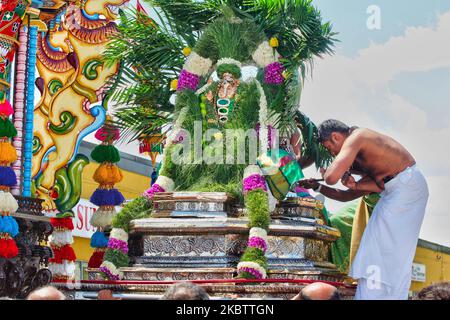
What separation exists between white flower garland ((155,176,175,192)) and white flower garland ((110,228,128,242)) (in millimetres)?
525

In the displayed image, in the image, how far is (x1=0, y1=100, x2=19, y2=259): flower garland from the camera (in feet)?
29.2

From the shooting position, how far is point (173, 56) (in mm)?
9289

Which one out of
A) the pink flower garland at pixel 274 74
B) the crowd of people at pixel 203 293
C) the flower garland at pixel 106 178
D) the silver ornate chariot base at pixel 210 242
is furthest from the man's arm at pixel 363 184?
the flower garland at pixel 106 178

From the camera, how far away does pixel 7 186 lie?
9.11 metres

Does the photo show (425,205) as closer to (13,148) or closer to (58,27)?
(13,148)

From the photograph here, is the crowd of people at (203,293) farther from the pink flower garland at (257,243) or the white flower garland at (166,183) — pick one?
the white flower garland at (166,183)

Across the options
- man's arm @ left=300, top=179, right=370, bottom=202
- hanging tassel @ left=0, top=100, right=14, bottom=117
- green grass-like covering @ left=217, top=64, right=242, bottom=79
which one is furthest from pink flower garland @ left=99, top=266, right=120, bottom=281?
hanging tassel @ left=0, top=100, right=14, bottom=117

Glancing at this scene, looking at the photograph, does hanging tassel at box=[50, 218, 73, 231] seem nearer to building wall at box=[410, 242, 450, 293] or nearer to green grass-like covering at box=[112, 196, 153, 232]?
green grass-like covering at box=[112, 196, 153, 232]

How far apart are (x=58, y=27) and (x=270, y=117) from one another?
11.6 ft

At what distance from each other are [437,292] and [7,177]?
5044mm

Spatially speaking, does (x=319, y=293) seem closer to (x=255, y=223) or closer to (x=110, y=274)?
(x=255, y=223)

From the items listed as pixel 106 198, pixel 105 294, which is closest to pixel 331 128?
pixel 105 294

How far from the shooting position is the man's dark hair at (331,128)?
25.1 ft
